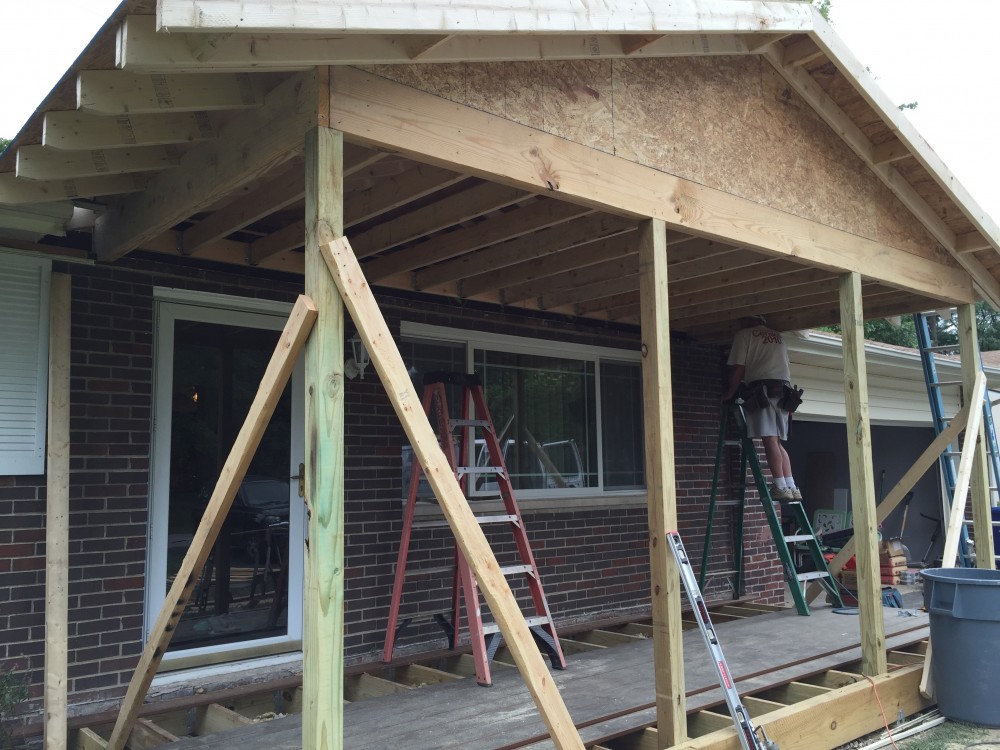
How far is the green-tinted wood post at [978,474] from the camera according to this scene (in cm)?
635

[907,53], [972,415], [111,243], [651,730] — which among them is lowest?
[651,730]

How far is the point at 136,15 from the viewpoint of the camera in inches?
99.4

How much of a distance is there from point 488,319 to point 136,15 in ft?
14.6

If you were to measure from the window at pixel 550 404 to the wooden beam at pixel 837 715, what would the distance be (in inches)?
117

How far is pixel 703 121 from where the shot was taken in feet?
Result: 14.9

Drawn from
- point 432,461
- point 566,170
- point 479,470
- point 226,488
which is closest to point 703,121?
point 566,170

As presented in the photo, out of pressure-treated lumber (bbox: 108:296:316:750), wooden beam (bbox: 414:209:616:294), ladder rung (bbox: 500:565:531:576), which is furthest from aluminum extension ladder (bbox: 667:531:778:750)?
pressure-treated lumber (bbox: 108:296:316:750)

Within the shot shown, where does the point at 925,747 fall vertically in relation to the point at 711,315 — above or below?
below

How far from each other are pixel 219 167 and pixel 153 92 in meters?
0.56

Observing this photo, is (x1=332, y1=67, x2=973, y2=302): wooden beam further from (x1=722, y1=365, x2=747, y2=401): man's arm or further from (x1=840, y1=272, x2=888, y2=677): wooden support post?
(x1=722, y1=365, x2=747, y2=401): man's arm

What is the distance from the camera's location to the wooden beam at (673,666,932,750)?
13.5 feet

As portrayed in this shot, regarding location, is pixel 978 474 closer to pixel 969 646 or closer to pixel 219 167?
pixel 969 646

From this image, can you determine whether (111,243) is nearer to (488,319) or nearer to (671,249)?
(488,319)

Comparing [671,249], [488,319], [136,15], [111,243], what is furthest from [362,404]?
[136,15]
